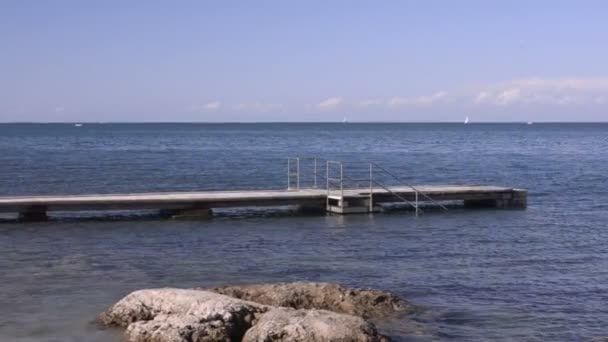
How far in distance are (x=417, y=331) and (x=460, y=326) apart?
111 cm

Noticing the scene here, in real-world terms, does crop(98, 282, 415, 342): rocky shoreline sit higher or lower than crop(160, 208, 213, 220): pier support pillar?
higher

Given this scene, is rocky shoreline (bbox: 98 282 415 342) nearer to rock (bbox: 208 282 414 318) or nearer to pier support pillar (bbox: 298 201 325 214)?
rock (bbox: 208 282 414 318)

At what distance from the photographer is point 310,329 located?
1345 centimetres

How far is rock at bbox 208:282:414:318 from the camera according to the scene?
1616 cm

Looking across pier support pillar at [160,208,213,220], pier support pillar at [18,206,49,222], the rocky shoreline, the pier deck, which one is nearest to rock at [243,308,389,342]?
the rocky shoreline

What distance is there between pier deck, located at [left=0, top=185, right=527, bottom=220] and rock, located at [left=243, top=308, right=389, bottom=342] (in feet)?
60.5

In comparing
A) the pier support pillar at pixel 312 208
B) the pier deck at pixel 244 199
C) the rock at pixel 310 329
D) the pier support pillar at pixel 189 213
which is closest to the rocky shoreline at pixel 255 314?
the rock at pixel 310 329

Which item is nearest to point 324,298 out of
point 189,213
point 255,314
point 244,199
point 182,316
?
point 255,314

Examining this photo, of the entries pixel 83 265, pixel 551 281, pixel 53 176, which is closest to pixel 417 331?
pixel 551 281

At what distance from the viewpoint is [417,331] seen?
15.6 m

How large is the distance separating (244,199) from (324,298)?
1666 cm

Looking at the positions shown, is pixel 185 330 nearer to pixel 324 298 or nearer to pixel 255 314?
pixel 255 314

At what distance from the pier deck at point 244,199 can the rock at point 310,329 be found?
60.5ft

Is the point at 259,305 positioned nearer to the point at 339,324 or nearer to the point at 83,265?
the point at 339,324
